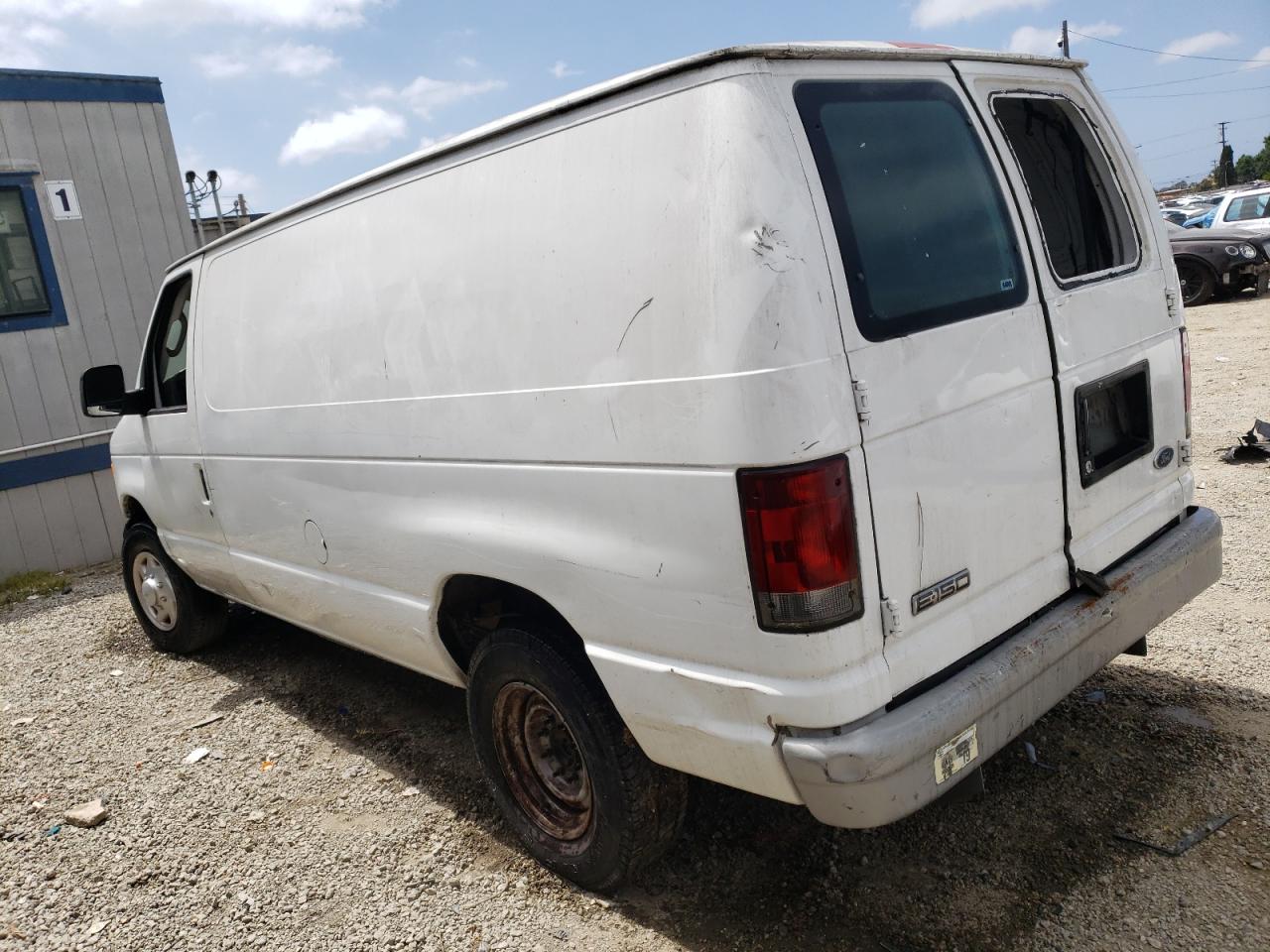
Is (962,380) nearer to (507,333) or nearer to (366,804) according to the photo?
(507,333)

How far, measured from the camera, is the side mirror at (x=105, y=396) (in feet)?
16.4

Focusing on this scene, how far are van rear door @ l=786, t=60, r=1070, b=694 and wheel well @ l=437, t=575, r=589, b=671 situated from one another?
100cm

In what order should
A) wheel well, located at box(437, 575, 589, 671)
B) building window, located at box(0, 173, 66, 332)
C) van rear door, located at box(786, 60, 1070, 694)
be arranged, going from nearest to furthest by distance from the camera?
van rear door, located at box(786, 60, 1070, 694), wheel well, located at box(437, 575, 589, 671), building window, located at box(0, 173, 66, 332)

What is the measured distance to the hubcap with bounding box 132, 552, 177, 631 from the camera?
5559mm

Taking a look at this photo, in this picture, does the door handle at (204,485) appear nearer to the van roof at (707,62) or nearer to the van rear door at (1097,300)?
the van roof at (707,62)

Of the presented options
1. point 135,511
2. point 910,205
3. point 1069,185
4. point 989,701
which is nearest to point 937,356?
point 910,205

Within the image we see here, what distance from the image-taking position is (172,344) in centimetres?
487

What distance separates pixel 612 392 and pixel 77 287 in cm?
811

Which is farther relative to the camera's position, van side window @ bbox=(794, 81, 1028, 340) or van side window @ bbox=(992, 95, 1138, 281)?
van side window @ bbox=(992, 95, 1138, 281)

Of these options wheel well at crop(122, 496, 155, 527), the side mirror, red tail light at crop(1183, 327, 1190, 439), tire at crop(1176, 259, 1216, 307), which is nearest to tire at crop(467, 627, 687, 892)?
red tail light at crop(1183, 327, 1190, 439)

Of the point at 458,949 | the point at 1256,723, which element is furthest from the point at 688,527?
the point at 1256,723

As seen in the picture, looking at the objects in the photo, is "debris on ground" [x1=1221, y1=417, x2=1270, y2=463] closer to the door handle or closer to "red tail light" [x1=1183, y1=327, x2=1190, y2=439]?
"red tail light" [x1=1183, y1=327, x2=1190, y2=439]

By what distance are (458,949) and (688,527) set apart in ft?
4.95

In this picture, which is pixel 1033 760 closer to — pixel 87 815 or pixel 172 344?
pixel 87 815
